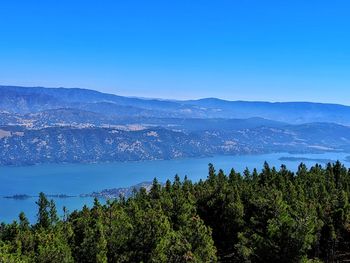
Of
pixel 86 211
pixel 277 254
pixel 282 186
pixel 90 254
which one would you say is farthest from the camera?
pixel 282 186

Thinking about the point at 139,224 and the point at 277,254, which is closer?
the point at 277,254

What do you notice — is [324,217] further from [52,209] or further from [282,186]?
[52,209]

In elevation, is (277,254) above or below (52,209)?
above

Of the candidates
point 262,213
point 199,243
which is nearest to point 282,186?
point 262,213

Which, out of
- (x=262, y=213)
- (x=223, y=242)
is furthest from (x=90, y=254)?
(x=223, y=242)

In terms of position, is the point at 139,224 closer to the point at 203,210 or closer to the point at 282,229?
the point at 282,229

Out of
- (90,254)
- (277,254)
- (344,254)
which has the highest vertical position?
(277,254)

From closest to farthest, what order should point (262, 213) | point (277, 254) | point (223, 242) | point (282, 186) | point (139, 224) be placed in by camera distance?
1. point (277, 254)
2. point (139, 224)
3. point (262, 213)
4. point (223, 242)
5. point (282, 186)
